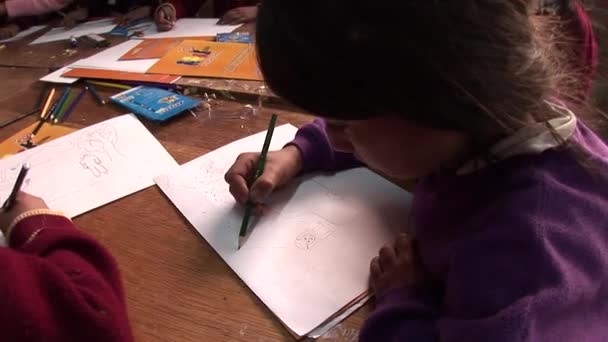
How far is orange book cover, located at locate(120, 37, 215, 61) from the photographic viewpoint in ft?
3.92

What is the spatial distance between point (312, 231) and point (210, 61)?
1.99 ft

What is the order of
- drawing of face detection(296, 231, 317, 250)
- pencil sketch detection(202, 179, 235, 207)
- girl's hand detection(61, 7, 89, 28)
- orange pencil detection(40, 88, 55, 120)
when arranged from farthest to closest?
girl's hand detection(61, 7, 89, 28)
orange pencil detection(40, 88, 55, 120)
pencil sketch detection(202, 179, 235, 207)
drawing of face detection(296, 231, 317, 250)

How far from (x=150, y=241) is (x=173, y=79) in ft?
1.60

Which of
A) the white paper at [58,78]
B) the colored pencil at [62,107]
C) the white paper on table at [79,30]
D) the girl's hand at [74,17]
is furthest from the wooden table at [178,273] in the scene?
the girl's hand at [74,17]

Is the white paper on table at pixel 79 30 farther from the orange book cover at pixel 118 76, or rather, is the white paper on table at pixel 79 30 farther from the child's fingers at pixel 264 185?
the child's fingers at pixel 264 185

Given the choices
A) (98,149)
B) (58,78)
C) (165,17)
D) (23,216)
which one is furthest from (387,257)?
(165,17)

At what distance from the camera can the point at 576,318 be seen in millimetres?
471

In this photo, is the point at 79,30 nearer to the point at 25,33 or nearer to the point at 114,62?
the point at 25,33

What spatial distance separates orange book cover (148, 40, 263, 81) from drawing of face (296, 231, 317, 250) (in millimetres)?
459

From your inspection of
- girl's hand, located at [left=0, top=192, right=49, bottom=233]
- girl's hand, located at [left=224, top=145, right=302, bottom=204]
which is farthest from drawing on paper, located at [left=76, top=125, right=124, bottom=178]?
girl's hand, located at [left=224, top=145, right=302, bottom=204]

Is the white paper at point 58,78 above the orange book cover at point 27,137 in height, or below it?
below

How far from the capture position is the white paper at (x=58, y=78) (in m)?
1.12

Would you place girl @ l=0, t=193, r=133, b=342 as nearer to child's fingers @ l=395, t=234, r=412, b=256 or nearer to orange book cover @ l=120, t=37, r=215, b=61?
child's fingers @ l=395, t=234, r=412, b=256

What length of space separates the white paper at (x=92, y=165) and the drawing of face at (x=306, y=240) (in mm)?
266
